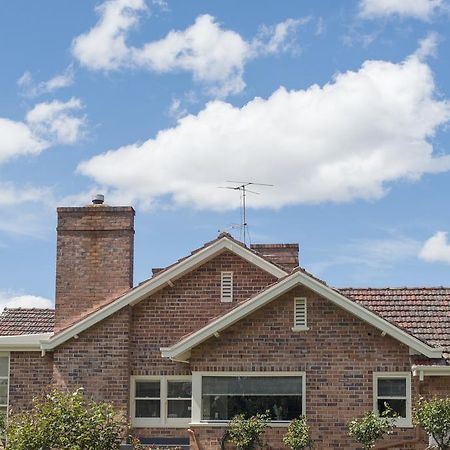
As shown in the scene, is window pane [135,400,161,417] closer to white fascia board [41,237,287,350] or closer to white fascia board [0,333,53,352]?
white fascia board [41,237,287,350]

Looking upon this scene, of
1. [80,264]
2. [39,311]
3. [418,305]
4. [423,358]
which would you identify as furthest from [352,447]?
[39,311]

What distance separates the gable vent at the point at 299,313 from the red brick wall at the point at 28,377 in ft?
19.9

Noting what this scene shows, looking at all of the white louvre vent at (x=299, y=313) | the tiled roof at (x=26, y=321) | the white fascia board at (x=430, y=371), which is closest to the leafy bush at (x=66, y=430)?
the white louvre vent at (x=299, y=313)

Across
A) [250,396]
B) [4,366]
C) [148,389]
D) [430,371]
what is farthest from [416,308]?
[4,366]

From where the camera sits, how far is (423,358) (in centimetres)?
2194

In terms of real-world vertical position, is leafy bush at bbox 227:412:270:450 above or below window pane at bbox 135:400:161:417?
below

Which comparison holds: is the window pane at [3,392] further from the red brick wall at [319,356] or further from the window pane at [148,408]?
the red brick wall at [319,356]

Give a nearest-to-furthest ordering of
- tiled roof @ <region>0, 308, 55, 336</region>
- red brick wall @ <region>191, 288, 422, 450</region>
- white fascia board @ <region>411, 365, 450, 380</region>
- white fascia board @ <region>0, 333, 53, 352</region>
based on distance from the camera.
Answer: white fascia board @ <region>411, 365, 450, 380</region> → red brick wall @ <region>191, 288, 422, 450</region> → white fascia board @ <region>0, 333, 53, 352</region> → tiled roof @ <region>0, 308, 55, 336</region>

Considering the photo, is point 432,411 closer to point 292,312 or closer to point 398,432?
point 398,432

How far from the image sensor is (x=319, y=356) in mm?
22406

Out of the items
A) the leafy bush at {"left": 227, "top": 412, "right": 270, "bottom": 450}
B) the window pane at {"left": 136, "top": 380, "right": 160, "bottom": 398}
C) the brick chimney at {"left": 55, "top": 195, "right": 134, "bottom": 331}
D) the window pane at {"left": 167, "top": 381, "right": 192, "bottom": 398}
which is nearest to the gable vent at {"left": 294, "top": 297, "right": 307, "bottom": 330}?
the leafy bush at {"left": 227, "top": 412, "right": 270, "bottom": 450}

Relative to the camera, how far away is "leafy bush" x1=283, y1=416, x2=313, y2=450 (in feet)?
69.5

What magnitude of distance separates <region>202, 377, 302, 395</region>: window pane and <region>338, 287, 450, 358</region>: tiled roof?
2524 mm

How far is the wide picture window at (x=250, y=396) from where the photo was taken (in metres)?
22.4
